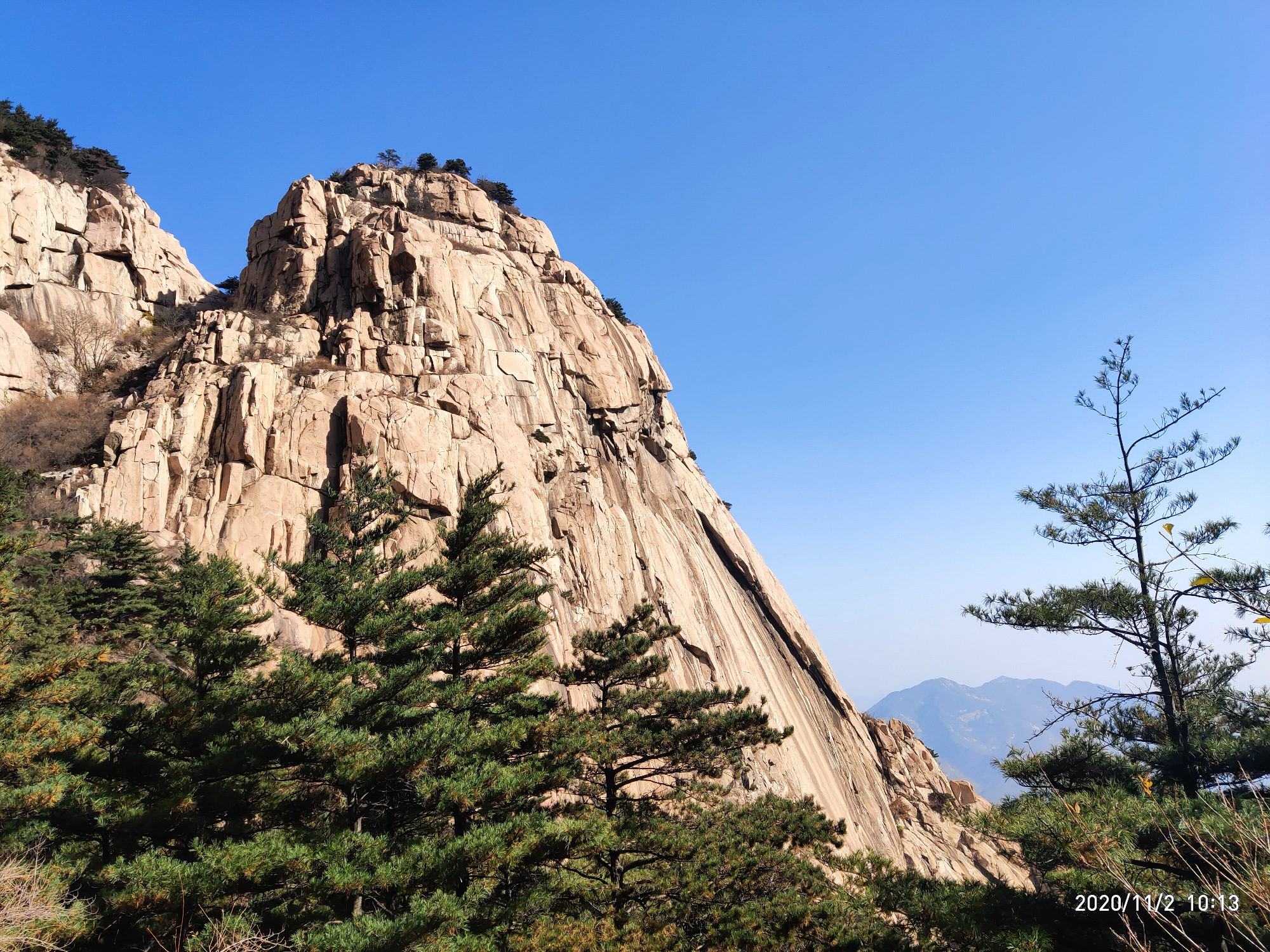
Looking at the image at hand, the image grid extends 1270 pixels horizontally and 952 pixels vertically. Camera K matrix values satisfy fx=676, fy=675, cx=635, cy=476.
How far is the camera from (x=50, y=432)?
29.8 meters

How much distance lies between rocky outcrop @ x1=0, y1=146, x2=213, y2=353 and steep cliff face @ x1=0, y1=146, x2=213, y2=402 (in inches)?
1.8

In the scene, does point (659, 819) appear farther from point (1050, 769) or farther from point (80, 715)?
point (80, 715)

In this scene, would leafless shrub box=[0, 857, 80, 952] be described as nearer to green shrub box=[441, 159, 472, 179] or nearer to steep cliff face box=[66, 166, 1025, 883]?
steep cliff face box=[66, 166, 1025, 883]

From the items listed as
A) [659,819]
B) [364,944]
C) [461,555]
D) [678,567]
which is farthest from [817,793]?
[364,944]

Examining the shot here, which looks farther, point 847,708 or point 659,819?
point 847,708

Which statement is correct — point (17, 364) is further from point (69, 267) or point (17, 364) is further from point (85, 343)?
point (69, 267)

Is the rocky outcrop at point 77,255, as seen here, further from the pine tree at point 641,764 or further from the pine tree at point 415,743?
the pine tree at point 641,764

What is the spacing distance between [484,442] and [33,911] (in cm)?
2553

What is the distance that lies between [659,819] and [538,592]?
5566mm

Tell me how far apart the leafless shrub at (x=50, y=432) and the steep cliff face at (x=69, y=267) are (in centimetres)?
222

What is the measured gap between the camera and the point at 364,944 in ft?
26.7

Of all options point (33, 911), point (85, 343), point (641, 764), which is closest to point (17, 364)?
point (85, 343)

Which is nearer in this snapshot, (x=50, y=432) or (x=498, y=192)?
(x=50, y=432)

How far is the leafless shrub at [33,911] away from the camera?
8461 mm
